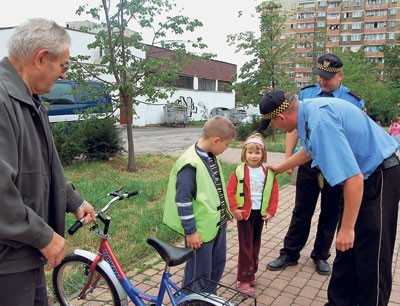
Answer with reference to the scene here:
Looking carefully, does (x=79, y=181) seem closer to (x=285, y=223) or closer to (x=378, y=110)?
(x=285, y=223)

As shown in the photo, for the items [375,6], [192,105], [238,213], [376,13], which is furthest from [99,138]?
[375,6]

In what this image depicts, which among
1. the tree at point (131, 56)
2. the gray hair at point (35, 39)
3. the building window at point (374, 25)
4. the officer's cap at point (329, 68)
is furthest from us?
the building window at point (374, 25)

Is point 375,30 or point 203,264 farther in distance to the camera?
point 375,30

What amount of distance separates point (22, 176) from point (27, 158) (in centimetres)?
8

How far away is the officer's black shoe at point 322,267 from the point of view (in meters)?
3.92

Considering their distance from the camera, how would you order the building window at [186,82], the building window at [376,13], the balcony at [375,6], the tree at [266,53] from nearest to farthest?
1. the tree at [266,53]
2. the building window at [186,82]
3. the balcony at [375,6]
4. the building window at [376,13]

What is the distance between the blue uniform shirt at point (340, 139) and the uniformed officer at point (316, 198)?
113 centimetres

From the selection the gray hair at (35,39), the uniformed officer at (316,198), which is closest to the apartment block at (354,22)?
the uniformed officer at (316,198)

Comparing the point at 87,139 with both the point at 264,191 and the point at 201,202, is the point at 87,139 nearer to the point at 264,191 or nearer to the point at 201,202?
the point at 264,191

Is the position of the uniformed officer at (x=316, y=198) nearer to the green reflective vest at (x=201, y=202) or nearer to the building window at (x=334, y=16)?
the green reflective vest at (x=201, y=202)

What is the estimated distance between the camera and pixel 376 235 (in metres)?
2.59

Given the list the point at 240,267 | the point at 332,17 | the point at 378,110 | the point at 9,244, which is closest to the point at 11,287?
the point at 9,244

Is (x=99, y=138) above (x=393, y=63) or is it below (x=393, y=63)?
below

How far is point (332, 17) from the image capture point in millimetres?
84938
